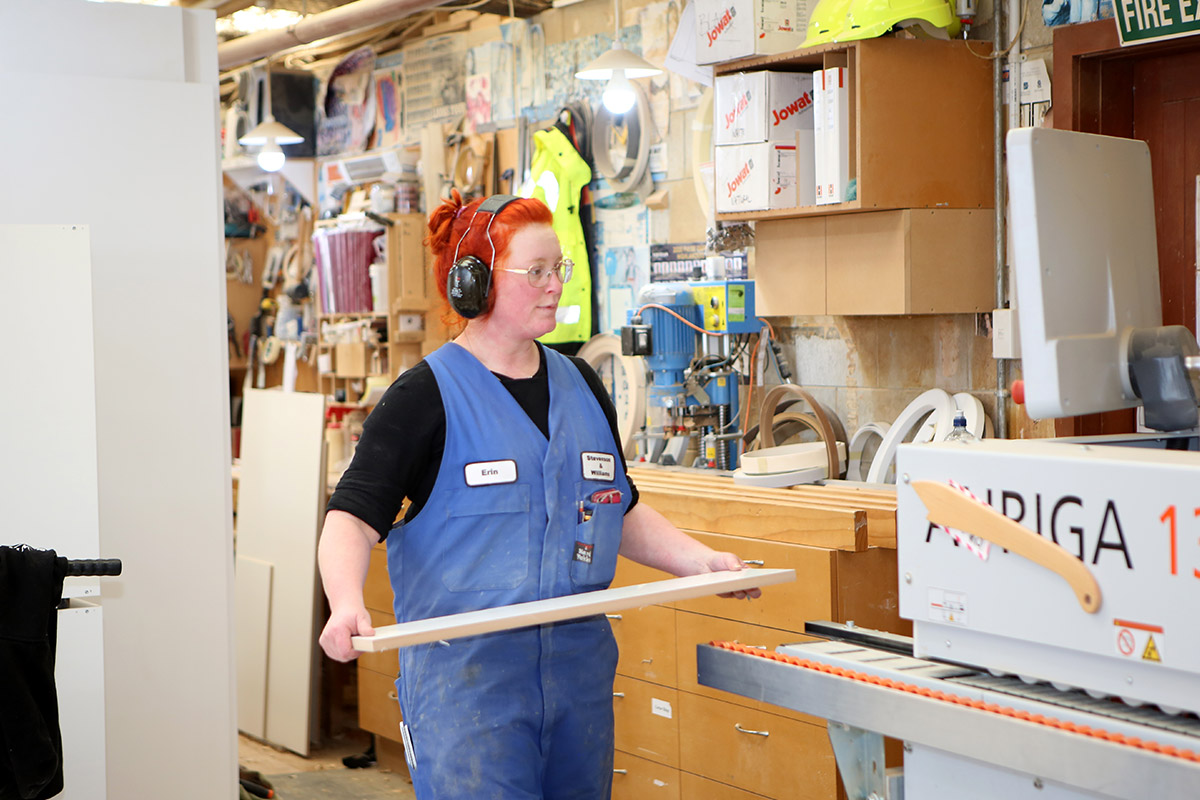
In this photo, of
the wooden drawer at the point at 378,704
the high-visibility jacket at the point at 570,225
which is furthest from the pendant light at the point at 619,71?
the wooden drawer at the point at 378,704

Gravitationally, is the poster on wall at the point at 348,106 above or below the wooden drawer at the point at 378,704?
above

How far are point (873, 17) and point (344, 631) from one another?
2.32 metres

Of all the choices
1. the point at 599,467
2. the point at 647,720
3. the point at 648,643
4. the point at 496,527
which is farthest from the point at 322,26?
the point at 496,527

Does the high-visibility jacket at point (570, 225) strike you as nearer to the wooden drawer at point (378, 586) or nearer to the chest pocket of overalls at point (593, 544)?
the wooden drawer at point (378, 586)

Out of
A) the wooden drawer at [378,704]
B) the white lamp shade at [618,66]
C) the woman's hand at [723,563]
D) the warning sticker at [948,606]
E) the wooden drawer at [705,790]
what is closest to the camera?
the warning sticker at [948,606]

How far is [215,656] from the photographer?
3.53 m

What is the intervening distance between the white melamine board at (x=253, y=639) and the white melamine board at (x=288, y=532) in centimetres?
3

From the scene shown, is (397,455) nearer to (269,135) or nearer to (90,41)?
(90,41)

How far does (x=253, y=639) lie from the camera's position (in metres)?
5.34

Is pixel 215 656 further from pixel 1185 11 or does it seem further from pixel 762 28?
pixel 1185 11

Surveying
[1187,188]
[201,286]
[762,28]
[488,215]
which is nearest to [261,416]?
[201,286]

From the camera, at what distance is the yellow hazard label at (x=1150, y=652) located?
140cm

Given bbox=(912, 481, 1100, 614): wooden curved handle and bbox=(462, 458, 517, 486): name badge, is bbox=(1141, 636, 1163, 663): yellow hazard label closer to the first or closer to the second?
bbox=(912, 481, 1100, 614): wooden curved handle

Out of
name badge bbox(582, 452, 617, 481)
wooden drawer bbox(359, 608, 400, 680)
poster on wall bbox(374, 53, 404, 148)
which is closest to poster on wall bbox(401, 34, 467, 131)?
poster on wall bbox(374, 53, 404, 148)
